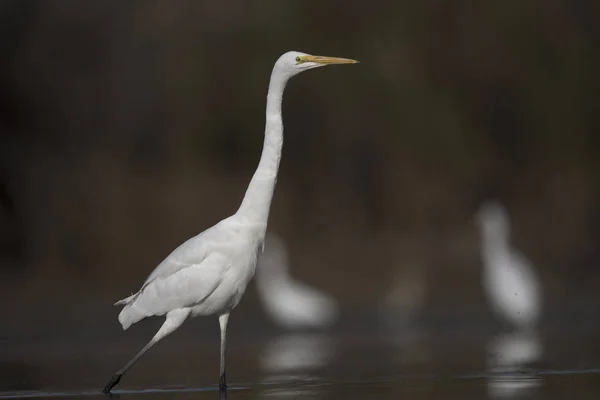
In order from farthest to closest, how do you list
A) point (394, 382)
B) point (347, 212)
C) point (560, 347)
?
point (347, 212) < point (560, 347) < point (394, 382)

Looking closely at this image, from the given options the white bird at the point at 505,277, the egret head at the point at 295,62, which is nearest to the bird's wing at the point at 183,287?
the egret head at the point at 295,62

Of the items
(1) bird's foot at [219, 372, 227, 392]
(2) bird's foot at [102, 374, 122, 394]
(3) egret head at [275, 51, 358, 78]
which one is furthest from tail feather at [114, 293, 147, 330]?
(3) egret head at [275, 51, 358, 78]

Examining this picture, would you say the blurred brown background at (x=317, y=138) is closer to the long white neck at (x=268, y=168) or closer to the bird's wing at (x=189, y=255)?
the bird's wing at (x=189, y=255)

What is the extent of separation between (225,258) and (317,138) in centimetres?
610

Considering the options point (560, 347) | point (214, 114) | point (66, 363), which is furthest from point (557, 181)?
point (66, 363)

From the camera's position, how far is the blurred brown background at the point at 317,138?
1318 cm

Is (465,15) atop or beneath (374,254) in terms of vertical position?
atop

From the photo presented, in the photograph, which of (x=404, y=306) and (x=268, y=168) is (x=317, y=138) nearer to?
(x=404, y=306)

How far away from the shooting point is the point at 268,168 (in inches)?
317

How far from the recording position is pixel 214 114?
13.9 metres

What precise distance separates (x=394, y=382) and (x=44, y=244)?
596cm

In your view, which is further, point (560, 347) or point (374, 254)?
point (374, 254)

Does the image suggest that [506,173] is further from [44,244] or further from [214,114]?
[44,244]

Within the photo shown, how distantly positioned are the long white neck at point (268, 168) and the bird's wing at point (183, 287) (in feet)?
1.06
